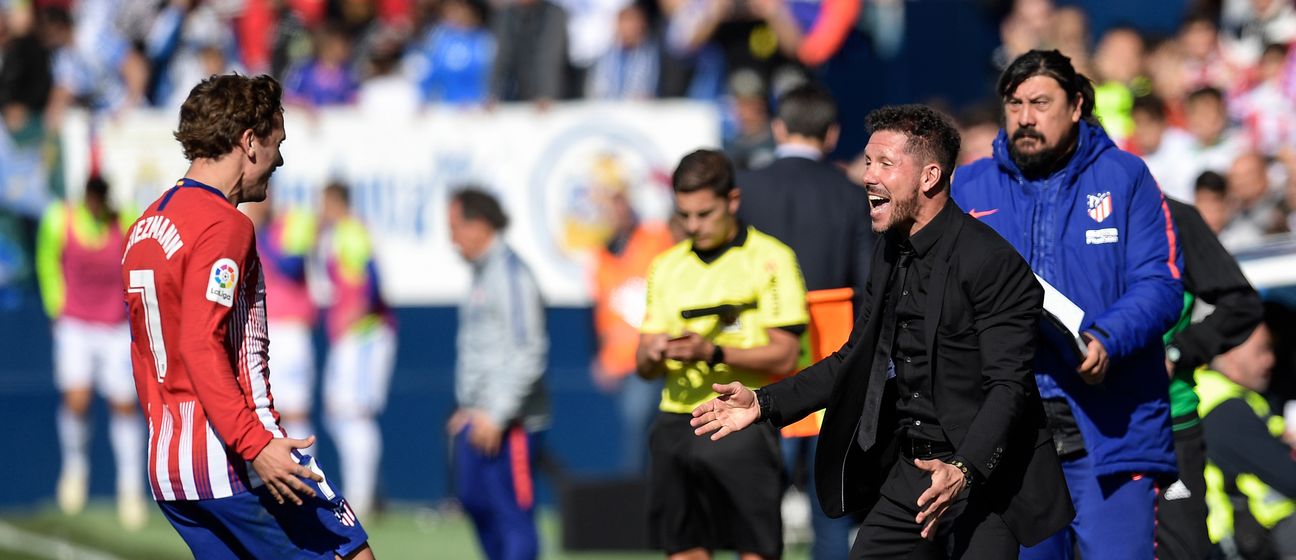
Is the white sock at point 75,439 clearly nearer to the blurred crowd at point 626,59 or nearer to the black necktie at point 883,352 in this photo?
the blurred crowd at point 626,59

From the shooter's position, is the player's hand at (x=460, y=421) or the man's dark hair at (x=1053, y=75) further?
the player's hand at (x=460, y=421)

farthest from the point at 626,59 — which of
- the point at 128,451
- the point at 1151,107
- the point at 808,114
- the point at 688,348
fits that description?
the point at 688,348

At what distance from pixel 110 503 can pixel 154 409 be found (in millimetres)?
9222

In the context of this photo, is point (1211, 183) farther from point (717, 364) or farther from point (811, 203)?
point (717, 364)

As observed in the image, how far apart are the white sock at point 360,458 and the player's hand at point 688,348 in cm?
698

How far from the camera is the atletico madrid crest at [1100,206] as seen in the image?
233 inches

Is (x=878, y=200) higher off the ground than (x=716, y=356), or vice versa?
(x=878, y=200)

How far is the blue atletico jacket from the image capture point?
592 cm

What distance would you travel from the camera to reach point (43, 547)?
1149 centimetres

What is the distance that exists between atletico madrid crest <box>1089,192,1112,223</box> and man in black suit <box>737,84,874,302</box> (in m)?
1.91

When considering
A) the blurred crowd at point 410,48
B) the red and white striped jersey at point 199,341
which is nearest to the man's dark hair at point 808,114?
the red and white striped jersey at point 199,341

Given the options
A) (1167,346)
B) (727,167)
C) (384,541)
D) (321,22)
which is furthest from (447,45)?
(1167,346)

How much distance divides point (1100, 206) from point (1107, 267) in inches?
7.9

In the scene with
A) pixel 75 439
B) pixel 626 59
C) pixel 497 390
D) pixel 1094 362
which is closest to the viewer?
pixel 1094 362
